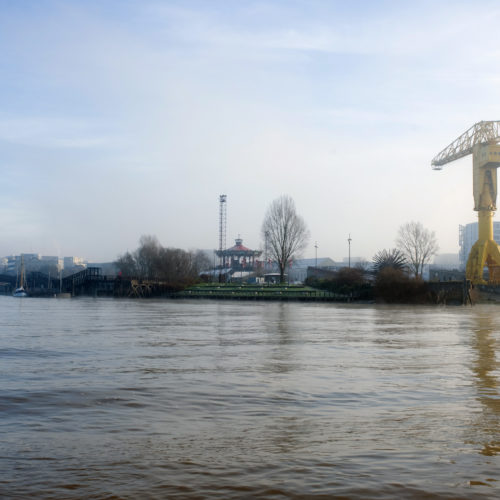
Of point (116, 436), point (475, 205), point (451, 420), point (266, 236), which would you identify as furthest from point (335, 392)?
point (266, 236)

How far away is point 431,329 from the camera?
22672mm

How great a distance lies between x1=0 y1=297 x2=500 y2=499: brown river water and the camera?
16.3ft

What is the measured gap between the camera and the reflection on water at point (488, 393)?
628 cm

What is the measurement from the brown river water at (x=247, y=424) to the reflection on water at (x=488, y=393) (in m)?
0.03

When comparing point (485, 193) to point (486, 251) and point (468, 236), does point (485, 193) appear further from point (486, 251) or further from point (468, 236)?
point (468, 236)

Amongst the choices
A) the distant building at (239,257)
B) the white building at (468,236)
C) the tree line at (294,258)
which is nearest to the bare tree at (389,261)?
the tree line at (294,258)

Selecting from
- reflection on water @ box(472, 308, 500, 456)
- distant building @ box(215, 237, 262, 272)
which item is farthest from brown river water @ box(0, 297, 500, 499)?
distant building @ box(215, 237, 262, 272)

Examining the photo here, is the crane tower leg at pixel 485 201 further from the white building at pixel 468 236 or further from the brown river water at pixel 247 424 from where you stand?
the white building at pixel 468 236

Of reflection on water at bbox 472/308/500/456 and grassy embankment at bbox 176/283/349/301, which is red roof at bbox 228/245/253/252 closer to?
grassy embankment at bbox 176/283/349/301

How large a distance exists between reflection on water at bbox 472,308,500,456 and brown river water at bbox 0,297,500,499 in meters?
0.03

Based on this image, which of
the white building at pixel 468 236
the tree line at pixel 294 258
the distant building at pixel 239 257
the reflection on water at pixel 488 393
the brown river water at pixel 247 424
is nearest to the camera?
the brown river water at pixel 247 424

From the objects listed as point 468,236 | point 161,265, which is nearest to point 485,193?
point 161,265

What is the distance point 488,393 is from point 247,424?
4.35 metres

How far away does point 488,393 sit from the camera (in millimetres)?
9055
